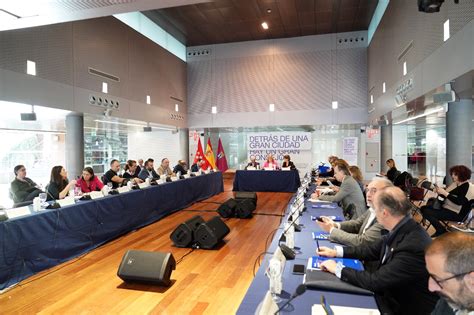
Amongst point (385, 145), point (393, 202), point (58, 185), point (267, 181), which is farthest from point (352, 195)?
point (385, 145)

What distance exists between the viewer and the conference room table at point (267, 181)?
9672mm

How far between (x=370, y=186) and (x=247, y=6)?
7789 mm

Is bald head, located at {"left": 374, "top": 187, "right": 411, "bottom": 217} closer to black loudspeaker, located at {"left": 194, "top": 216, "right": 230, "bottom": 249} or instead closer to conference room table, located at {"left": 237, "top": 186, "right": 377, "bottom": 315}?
conference room table, located at {"left": 237, "top": 186, "right": 377, "bottom": 315}

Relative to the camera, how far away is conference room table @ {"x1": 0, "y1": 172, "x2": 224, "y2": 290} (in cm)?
323

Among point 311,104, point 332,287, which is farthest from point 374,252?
point 311,104

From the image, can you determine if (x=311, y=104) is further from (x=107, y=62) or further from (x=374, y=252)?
(x=374, y=252)

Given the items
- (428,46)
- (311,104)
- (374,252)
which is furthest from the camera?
(311,104)

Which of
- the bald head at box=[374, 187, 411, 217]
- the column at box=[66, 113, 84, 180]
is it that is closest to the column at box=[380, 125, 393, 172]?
the column at box=[66, 113, 84, 180]

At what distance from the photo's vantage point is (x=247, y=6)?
8750 millimetres

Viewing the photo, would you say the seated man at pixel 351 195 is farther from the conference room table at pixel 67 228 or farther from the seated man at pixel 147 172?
the seated man at pixel 147 172

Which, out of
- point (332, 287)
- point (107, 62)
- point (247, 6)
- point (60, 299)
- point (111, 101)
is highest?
point (247, 6)

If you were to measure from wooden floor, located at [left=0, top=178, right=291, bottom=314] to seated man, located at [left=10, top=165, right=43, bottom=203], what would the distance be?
1785 millimetres

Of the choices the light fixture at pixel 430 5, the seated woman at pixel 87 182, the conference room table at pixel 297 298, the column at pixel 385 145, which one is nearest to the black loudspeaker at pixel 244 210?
the seated woman at pixel 87 182

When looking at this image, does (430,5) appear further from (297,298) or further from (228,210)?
(228,210)
